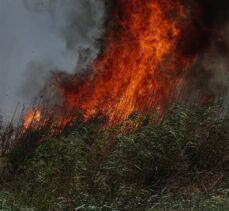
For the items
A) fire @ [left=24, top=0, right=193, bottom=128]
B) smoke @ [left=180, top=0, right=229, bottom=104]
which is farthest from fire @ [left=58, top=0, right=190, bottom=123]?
smoke @ [left=180, top=0, right=229, bottom=104]

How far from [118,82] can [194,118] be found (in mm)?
5959

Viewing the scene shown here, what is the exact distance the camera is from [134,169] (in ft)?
27.9

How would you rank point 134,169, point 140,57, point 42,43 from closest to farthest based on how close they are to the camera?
point 134,169, point 140,57, point 42,43

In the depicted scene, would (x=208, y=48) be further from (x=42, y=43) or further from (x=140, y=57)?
(x=42, y=43)

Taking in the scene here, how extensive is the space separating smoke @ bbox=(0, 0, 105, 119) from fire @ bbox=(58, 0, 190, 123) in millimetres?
898

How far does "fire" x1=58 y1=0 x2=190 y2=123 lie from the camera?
1530cm

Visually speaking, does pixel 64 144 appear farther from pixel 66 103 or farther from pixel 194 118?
pixel 66 103

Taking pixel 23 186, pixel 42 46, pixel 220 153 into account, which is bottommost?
pixel 23 186

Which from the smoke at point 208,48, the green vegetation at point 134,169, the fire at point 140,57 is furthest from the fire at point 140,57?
the green vegetation at point 134,169

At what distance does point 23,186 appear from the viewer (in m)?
8.62

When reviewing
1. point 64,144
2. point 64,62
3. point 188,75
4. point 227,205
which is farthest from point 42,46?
point 227,205

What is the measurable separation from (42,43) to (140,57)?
558cm

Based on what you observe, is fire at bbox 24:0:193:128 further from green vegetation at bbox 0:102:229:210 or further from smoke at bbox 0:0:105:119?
green vegetation at bbox 0:102:229:210

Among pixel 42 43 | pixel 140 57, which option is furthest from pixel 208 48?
pixel 42 43
